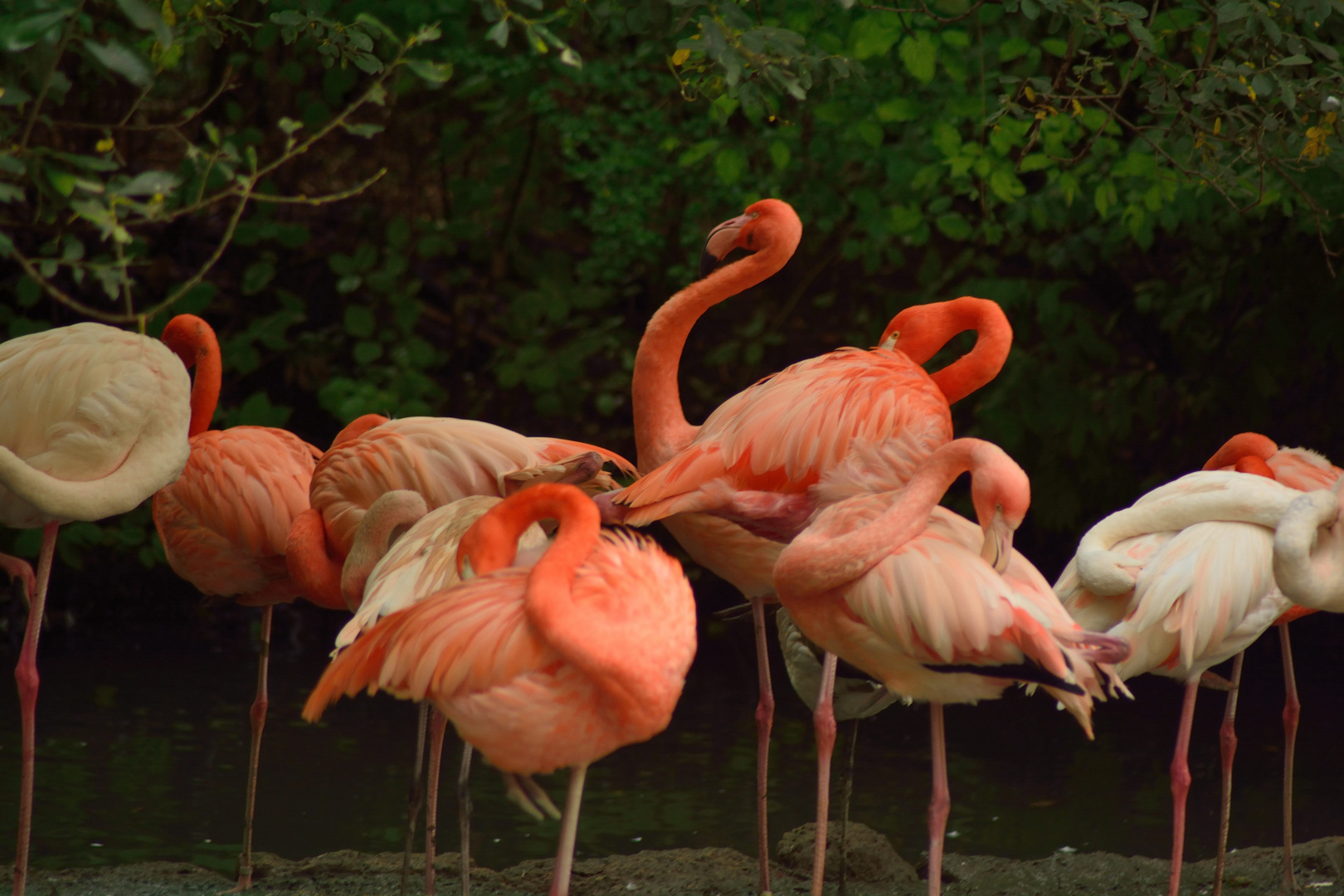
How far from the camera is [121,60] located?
6.09 ft

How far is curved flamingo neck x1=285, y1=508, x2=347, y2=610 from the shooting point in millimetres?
3266

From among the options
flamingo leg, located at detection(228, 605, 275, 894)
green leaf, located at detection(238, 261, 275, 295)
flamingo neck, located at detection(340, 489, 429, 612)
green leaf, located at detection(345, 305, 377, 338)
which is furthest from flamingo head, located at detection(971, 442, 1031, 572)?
green leaf, located at detection(238, 261, 275, 295)

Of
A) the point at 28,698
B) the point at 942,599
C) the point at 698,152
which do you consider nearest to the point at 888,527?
the point at 942,599

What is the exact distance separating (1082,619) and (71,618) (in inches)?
198

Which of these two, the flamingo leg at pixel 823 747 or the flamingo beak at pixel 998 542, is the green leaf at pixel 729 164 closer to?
the flamingo leg at pixel 823 747

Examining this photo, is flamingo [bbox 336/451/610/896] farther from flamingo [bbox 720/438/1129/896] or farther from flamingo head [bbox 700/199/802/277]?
flamingo head [bbox 700/199/802/277]

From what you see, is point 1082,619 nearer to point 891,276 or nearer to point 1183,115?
point 1183,115

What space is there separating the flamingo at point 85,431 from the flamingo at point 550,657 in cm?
94

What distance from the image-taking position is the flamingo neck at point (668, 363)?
3.30 meters

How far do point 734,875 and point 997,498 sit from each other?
148 cm

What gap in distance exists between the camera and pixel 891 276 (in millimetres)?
7039

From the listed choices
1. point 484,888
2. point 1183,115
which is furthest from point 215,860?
point 1183,115

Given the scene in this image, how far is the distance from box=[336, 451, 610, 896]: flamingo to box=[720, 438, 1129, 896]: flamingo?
0.57 meters

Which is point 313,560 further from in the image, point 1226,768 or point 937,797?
point 1226,768
